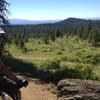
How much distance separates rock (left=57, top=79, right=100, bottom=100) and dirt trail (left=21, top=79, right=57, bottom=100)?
53 cm

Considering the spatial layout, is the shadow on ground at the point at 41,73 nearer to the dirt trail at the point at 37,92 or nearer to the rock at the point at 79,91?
the dirt trail at the point at 37,92

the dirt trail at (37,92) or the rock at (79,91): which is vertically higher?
the rock at (79,91)

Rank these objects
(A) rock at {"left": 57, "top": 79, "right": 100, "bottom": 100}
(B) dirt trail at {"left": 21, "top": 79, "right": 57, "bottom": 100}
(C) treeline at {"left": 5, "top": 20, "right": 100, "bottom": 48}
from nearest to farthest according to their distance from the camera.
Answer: (A) rock at {"left": 57, "top": 79, "right": 100, "bottom": 100} < (B) dirt trail at {"left": 21, "top": 79, "right": 57, "bottom": 100} < (C) treeline at {"left": 5, "top": 20, "right": 100, "bottom": 48}

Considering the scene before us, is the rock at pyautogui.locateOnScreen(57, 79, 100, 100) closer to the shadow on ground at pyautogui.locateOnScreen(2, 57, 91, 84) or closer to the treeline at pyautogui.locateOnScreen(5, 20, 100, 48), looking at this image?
the shadow on ground at pyautogui.locateOnScreen(2, 57, 91, 84)

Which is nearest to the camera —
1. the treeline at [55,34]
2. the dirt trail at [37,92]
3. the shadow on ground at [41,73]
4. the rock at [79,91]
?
the rock at [79,91]

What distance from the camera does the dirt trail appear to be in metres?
10.5

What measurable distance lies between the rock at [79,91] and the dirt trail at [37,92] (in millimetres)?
533

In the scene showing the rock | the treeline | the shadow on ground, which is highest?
the rock

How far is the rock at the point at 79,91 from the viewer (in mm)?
9562

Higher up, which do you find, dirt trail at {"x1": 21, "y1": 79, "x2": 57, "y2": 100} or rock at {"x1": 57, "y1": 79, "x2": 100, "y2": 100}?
rock at {"x1": 57, "y1": 79, "x2": 100, "y2": 100}

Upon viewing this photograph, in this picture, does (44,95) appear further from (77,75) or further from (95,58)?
(95,58)

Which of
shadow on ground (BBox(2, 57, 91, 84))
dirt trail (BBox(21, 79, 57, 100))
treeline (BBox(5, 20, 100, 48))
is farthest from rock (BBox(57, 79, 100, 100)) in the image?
treeline (BBox(5, 20, 100, 48))

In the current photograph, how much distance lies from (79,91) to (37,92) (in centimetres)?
199

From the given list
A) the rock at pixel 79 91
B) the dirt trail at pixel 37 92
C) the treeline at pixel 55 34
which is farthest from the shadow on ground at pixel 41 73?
the treeline at pixel 55 34
